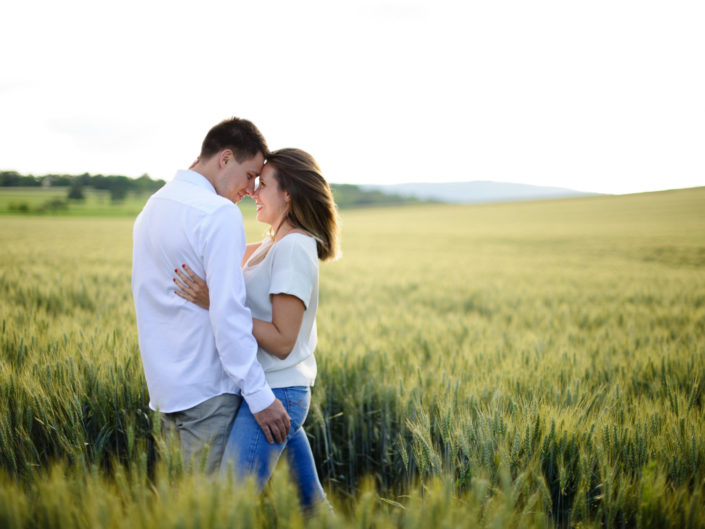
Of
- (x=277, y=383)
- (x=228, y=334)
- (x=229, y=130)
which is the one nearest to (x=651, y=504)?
(x=277, y=383)

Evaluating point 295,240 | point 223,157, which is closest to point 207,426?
point 295,240

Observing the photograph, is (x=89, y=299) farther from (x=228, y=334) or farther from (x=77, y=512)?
(x=77, y=512)

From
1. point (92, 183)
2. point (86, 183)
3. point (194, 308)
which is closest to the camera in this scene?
point (194, 308)

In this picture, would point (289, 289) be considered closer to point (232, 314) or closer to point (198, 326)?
point (232, 314)

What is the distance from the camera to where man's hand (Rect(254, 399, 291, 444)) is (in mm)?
1631

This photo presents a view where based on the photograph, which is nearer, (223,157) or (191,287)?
(191,287)

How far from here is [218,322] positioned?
1568 mm

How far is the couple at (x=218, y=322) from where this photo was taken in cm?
160

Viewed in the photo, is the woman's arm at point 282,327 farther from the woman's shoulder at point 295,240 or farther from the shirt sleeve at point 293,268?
the woman's shoulder at point 295,240

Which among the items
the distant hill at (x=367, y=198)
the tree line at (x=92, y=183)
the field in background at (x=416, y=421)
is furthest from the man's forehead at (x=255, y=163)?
the distant hill at (x=367, y=198)

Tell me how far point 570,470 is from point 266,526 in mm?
1396

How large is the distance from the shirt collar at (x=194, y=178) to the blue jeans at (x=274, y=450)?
3.09ft

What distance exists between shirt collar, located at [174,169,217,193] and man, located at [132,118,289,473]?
0.12ft

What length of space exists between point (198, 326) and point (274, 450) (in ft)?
1.96
